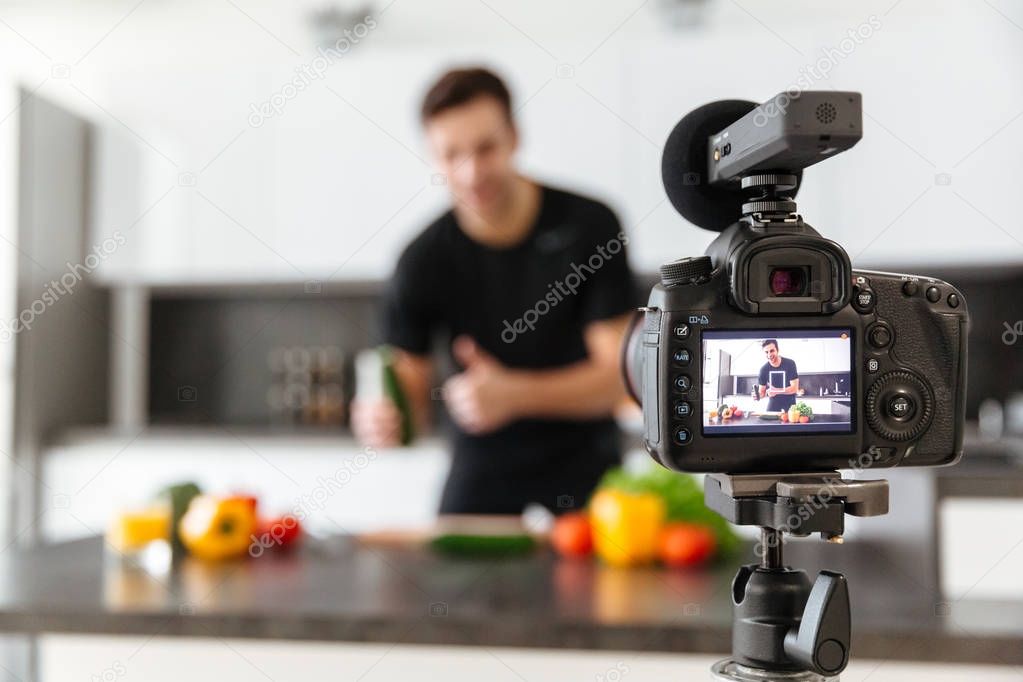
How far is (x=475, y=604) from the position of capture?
1146 millimetres

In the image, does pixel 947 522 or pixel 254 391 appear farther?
pixel 254 391

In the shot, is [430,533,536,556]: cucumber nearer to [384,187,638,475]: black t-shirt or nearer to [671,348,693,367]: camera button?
[384,187,638,475]: black t-shirt

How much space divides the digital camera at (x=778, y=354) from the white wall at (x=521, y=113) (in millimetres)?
2465

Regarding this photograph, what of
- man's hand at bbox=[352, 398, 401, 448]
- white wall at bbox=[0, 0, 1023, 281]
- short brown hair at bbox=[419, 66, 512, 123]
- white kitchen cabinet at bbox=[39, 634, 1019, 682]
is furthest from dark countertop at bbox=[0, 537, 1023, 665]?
white wall at bbox=[0, 0, 1023, 281]

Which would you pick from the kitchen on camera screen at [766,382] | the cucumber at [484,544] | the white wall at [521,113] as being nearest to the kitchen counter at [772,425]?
the kitchen on camera screen at [766,382]

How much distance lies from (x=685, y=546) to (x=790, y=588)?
2.80ft

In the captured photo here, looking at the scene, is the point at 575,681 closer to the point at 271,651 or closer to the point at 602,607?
the point at 602,607

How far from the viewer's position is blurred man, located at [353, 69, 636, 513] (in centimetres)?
200

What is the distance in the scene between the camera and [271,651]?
1.14m

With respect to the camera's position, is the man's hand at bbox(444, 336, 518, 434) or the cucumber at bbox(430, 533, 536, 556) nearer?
the cucumber at bbox(430, 533, 536, 556)

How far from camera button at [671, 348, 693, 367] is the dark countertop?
1.98ft

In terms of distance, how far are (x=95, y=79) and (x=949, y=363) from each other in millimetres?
3450

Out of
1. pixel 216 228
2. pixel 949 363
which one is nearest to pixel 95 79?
pixel 216 228

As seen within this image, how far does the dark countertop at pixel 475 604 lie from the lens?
1.05 m
